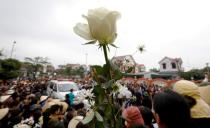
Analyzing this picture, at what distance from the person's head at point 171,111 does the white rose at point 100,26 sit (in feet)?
1.97

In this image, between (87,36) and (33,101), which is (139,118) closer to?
(87,36)

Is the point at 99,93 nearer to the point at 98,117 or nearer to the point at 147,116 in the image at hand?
the point at 98,117

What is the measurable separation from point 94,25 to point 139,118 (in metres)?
2.00

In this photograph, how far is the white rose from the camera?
40.6 inches

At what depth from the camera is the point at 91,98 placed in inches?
47.4

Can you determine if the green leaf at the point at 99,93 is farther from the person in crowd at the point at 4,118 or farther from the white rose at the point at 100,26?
the person in crowd at the point at 4,118

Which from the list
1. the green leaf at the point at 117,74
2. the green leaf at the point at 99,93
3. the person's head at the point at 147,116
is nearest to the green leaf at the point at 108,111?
the green leaf at the point at 99,93

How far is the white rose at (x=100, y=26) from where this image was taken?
1032 millimetres

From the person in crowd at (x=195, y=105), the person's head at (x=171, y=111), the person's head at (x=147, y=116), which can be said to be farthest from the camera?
the person's head at (x=147, y=116)

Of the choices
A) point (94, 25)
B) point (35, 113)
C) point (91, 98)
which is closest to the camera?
point (94, 25)

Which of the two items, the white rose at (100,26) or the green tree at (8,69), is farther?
the green tree at (8,69)

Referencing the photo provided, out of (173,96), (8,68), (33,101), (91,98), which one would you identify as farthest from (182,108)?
(8,68)

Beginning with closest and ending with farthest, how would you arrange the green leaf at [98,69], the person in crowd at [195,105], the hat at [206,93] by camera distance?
the green leaf at [98,69] < the person in crowd at [195,105] < the hat at [206,93]

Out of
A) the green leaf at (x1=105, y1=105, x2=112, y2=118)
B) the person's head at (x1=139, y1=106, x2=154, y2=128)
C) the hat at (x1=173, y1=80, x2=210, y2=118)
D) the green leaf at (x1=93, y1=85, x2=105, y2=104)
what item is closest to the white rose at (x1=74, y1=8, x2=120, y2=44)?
the green leaf at (x1=93, y1=85, x2=105, y2=104)
